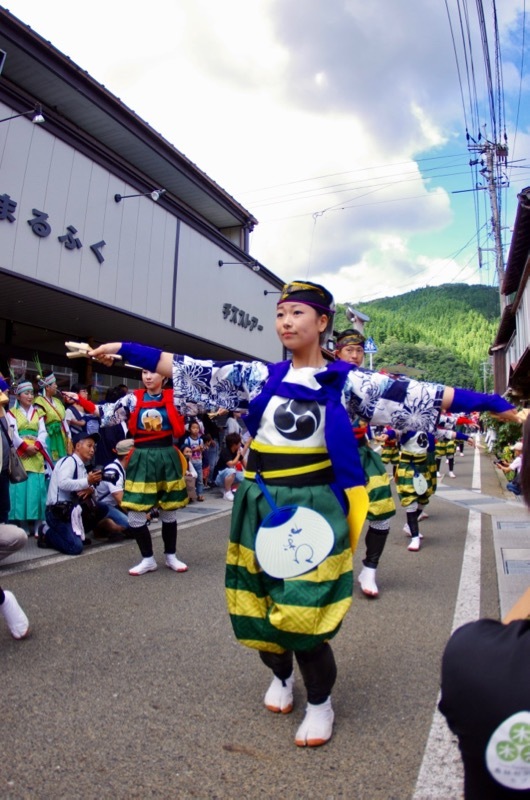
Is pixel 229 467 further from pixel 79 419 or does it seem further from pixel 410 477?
pixel 410 477

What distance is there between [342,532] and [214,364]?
103cm

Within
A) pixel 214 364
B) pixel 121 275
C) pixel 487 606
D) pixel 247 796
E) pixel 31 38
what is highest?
pixel 31 38

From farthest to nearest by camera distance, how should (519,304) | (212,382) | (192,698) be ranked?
(519,304) < (212,382) < (192,698)

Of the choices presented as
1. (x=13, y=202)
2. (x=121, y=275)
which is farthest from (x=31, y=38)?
(x=121, y=275)

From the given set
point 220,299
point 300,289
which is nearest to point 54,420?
point 300,289

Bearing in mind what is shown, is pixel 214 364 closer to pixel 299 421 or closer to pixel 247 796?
pixel 299 421

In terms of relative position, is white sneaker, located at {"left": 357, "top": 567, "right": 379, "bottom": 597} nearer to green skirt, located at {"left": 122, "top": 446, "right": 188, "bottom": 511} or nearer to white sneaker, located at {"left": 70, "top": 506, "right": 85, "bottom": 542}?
green skirt, located at {"left": 122, "top": 446, "right": 188, "bottom": 511}

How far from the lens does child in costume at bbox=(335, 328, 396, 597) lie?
4.73 meters

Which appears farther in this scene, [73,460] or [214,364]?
[73,460]

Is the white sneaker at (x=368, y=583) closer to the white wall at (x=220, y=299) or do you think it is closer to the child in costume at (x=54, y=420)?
the child in costume at (x=54, y=420)

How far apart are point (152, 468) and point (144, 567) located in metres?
0.86

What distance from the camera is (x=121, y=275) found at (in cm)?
1088

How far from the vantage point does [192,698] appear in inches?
109

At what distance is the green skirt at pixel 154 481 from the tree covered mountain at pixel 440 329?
7051cm
